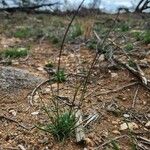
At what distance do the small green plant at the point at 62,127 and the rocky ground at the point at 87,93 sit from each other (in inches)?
2.1

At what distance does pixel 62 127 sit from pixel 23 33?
13.2ft

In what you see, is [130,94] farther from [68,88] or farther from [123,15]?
[123,15]

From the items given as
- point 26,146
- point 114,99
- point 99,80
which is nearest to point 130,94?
point 114,99

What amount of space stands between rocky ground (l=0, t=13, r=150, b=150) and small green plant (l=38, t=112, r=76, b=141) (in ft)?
0.17

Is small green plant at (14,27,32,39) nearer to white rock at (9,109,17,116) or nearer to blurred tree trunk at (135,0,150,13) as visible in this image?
white rock at (9,109,17,116)

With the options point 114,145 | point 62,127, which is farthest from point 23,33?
point 114,145

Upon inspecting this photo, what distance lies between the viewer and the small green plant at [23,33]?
21.3 feet

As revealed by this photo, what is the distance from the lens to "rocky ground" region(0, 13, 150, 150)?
2877 millimetres

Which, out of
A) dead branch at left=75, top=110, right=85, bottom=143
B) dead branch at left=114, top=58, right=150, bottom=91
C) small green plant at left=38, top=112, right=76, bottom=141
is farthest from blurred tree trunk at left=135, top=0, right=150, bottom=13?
small green plant at left=38, top=112, right=76, bottom=141

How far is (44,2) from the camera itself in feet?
32.7

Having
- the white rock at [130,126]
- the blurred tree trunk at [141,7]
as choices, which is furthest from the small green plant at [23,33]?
the blurred tree trunk at [141,7]

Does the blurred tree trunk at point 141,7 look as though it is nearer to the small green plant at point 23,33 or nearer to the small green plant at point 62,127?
the small green plant at point 23,33

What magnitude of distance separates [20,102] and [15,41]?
112 inches

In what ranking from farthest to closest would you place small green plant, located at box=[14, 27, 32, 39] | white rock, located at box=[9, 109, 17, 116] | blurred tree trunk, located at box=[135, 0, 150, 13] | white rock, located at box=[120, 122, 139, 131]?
blurred tree trunk, located at box=[135, 0, 150, 13], small green plant, located at box=[14, 27, 32, 39], white rock, located at box=[9, 109, 17, 116], white rock, located at box=[120, 122, 139, 131]
